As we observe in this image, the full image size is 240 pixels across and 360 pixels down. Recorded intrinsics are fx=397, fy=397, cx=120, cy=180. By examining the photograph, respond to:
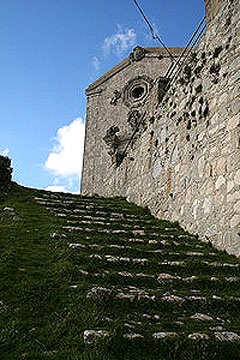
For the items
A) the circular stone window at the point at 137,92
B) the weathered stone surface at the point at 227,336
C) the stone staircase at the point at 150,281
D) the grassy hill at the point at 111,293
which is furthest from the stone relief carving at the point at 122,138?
the weathered stone surface at the point at 227,336

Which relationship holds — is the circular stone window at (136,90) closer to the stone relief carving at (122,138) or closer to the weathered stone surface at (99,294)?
the stone relief carving at (122,138)

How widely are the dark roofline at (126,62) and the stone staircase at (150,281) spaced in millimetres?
18303

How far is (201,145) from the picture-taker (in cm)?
689

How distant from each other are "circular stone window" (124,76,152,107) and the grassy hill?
17508 millimetres

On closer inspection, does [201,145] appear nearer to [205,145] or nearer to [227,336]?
[205,145]

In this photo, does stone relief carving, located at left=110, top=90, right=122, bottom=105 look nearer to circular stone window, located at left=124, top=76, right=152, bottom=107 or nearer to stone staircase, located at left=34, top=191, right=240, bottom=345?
circular stone window, located at left=124, top=76, right=152, bottom=107

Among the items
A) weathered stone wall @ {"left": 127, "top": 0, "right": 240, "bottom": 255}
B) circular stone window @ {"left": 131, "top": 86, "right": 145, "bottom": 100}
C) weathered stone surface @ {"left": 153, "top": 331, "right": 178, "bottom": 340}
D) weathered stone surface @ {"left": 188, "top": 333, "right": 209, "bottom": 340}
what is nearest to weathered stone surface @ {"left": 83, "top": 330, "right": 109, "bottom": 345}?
weathered stone surface @ {"left": 153, "top": 331, "right": 178, "bottom": 340}

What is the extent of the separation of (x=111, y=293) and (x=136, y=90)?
21098mm

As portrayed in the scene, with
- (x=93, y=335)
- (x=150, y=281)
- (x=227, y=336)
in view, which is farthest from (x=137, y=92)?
(x=93, y=335)

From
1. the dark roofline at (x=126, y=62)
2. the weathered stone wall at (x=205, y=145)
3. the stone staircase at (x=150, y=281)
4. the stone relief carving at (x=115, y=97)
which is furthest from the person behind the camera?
the stone relief carving at (x=115, y=97)

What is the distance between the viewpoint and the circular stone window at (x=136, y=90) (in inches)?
916

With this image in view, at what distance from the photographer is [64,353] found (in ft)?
8.39

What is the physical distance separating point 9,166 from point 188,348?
8275 mm

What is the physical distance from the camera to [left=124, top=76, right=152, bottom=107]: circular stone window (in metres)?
23.3
